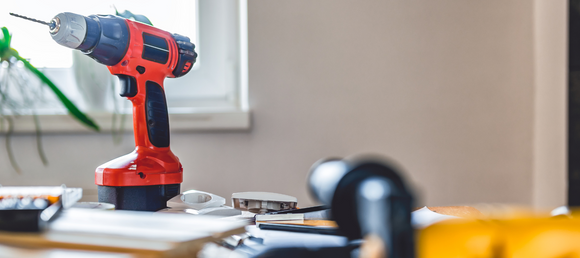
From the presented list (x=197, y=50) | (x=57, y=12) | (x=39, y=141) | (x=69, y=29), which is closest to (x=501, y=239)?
(x=69, y=29)

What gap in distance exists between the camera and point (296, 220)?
0.48 m

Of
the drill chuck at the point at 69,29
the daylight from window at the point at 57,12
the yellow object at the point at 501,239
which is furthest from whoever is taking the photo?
the daylight from window at the point at 57,12

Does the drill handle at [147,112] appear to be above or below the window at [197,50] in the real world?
below

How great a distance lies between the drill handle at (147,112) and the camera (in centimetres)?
58

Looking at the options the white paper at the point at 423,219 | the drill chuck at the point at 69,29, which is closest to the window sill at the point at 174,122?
the drill chuck at the point at 69,29

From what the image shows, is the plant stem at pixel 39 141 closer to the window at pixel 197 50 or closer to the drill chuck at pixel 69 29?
the window at pixel 197 50

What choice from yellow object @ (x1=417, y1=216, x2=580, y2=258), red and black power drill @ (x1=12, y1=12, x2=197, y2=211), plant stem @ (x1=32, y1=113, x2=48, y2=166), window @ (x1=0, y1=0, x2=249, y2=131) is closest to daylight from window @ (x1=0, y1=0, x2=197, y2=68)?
window @ (x1=0, y1=0, x2=249, y2=131)

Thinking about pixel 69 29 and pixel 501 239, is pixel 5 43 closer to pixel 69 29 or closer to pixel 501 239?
pixel 69 29

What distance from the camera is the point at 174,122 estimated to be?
948mm

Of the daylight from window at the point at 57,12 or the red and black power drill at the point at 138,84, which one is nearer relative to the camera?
the red and black power drill at the point at 138,84

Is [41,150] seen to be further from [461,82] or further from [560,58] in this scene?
[560,58]

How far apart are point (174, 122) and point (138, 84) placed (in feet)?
1.23

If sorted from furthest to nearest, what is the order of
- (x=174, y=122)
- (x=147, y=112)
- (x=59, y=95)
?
1. (x=174, y=122)
2. (x=59, y=95)
3. (x=147, y=112)

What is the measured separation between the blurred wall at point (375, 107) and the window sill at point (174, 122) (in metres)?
0.02
